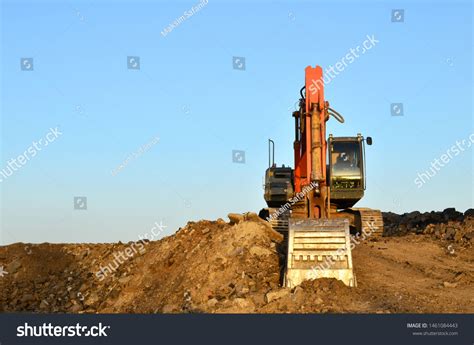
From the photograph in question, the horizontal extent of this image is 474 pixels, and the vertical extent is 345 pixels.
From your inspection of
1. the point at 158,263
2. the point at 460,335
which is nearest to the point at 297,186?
the point at 158,263

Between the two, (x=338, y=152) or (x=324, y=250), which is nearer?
(x=324, y=250)

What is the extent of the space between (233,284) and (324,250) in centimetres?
201

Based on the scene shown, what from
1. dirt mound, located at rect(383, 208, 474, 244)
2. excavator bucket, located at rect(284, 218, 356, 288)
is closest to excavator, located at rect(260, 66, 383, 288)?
excavator bucket, located at rect(284, 218, 356, 288)

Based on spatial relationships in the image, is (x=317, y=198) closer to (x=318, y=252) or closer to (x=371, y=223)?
(x=318, y=252)

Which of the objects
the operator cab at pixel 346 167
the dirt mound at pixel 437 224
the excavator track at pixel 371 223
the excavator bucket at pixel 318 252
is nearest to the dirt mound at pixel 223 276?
the dirt mound at pixel 437 224

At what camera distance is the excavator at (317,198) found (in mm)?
14016

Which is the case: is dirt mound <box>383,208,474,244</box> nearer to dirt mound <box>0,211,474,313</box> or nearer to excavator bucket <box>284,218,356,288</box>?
dirt mound <box>0,211,474,313</box>

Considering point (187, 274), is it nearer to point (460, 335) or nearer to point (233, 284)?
point (233, 284)

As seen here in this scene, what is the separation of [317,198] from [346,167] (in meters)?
3.98

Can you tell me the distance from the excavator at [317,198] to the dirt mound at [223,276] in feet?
1.78

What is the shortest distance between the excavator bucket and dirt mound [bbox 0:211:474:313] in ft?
1.06

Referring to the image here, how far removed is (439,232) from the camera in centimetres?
2309

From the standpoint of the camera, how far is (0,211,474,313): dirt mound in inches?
520

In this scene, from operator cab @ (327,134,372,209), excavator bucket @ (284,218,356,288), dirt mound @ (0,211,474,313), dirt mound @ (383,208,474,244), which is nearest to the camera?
dirt mound @ (0,211,474,313)
